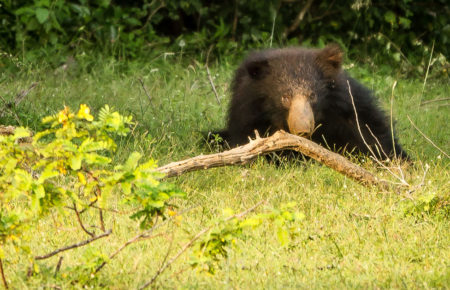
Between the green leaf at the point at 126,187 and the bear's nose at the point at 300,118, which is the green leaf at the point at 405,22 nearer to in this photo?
the bear's nose at the point at 300,118

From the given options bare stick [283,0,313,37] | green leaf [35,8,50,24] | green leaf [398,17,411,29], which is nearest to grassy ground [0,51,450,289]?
green leaf [35,8,50,24]

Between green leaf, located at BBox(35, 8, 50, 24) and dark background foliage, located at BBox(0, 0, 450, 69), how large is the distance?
0.30 m

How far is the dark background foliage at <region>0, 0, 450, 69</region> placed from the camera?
887 centimetres

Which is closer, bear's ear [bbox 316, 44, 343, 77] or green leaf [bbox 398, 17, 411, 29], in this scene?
bear's ear [bbox 316, 44, 343, 77]

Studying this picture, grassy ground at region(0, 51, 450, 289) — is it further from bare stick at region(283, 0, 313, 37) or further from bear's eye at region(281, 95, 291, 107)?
bare stick at region(283, 0, 313, 37)

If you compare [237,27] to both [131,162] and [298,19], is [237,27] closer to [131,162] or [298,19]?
[298,19]

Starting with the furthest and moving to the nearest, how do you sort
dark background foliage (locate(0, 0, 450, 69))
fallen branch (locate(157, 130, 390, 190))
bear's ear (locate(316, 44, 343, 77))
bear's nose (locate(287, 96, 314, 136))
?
dark background foliage (locate(0, 0, 450, 69)) → bear's ear (locate(316, 44, 343, 77)) → bear's nose (locate(287, 96, 314, 136)) → fallen branch (locate(157, 130, 390, 190))

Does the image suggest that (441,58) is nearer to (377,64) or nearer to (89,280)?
(377,64)

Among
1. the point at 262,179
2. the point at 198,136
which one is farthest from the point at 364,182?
the point at 198,136

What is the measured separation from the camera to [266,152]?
455 centimetres

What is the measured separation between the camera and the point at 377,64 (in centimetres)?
940

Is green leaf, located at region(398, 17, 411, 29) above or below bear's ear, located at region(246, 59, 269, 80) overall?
below

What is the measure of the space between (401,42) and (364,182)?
5215 millimetres

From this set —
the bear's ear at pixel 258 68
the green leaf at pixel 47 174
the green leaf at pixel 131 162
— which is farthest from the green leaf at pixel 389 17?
the green leaf at pixel 47 174
